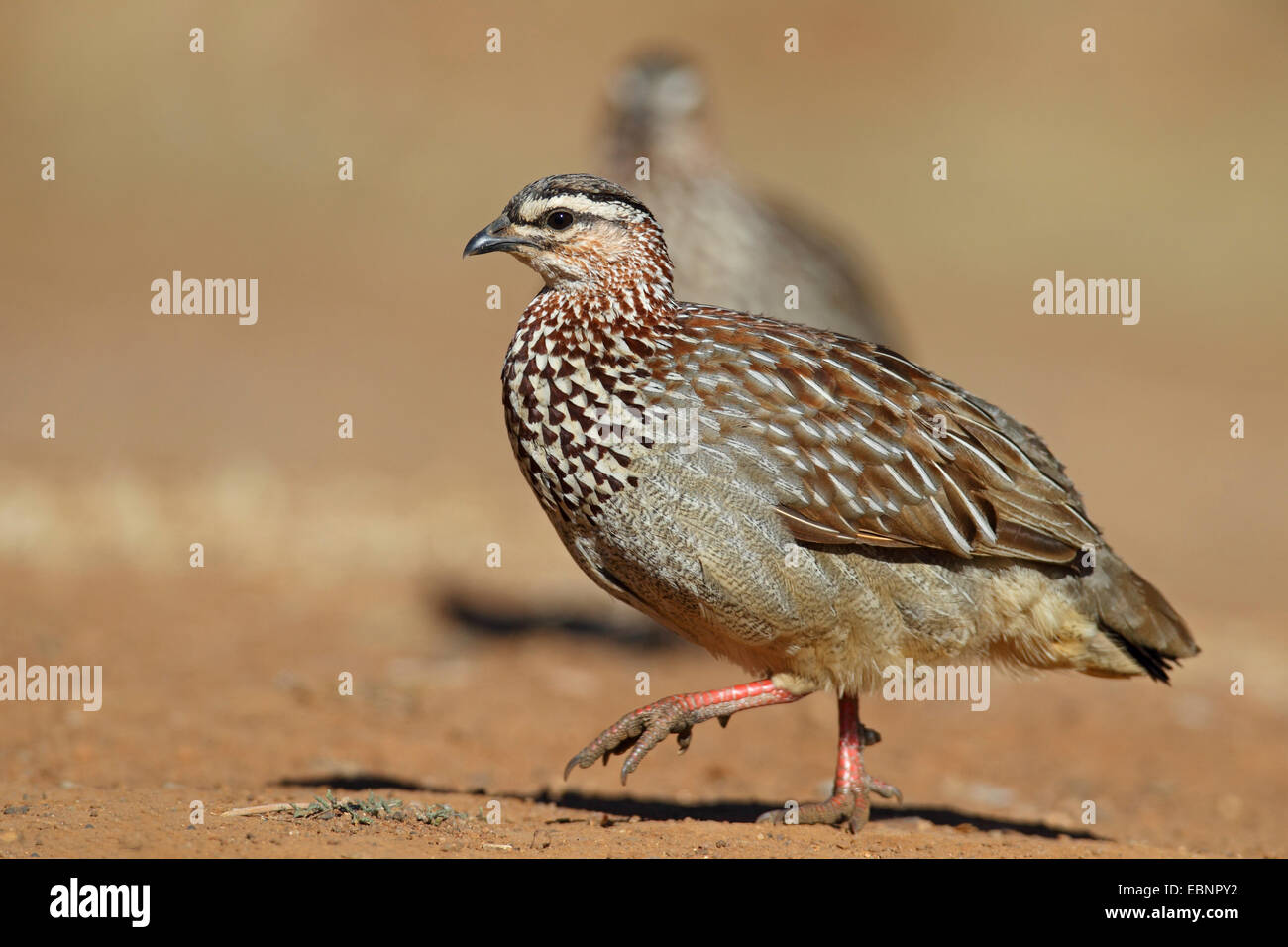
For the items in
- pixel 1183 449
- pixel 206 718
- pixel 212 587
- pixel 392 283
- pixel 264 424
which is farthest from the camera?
pixel 392 283

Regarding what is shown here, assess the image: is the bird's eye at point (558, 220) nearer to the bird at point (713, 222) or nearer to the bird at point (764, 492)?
the bird at point (764, 492)

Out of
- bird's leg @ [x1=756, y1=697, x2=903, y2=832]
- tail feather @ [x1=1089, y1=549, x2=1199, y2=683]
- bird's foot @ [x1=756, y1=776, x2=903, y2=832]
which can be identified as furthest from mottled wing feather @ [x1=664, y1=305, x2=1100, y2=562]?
bird's foot @ [x1=756, y1=776, x2=903, y2=832]

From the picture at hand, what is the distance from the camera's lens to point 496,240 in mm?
6539

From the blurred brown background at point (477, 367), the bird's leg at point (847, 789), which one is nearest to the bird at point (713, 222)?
the blurred brown background at point (477, 367)

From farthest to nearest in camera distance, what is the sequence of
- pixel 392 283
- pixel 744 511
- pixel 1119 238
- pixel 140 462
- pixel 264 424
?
pixel 1119 238 → pixel 392 283 → pixel 264 424 → pixel 140 462 → pixel 744 511

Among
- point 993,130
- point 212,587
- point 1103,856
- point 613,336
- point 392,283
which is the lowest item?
point 1103,856

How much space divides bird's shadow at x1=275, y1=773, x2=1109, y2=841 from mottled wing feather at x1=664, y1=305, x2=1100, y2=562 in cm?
152

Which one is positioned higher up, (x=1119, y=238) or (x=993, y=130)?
(x=993, y=130)

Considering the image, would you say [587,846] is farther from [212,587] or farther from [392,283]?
[392,283]

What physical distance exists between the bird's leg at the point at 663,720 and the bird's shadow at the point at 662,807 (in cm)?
49

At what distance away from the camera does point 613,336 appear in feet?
21.0

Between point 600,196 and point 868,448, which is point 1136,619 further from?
point 600,196

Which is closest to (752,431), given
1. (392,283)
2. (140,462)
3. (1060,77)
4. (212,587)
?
(212,587)

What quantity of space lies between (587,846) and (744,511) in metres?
1.44
